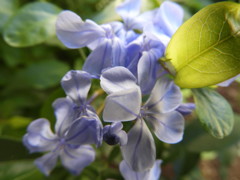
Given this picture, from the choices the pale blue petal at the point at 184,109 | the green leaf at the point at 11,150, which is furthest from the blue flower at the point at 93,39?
the green leaf at the point at 11,150

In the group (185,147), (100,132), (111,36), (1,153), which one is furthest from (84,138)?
(185,147)

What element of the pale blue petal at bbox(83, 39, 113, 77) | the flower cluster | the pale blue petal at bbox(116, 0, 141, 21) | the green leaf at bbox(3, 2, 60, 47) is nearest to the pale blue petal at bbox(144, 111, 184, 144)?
the flower cluster

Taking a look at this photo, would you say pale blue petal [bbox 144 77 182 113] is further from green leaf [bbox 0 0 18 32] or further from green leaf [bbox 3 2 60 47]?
green leaf [bbox 0 0 18 32]

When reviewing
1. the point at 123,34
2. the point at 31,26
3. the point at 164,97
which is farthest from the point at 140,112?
the point at 31,26

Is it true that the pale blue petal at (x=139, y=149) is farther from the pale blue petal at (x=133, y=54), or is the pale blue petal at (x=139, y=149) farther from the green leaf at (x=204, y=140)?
the green leaf at (x=204, y=140)

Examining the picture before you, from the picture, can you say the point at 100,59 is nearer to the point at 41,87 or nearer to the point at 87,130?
the point at 87,130
